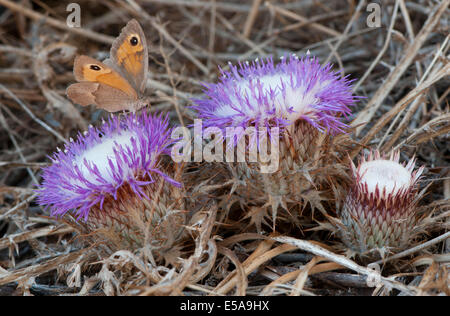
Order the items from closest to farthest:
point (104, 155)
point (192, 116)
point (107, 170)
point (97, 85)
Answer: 1. point (107, 170)
2. point (104, 155)
3. point (97, 85)
4. point (192, 116)

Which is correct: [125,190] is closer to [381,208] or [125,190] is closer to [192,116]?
[192,116]

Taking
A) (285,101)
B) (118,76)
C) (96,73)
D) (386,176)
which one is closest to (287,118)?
(285,101)

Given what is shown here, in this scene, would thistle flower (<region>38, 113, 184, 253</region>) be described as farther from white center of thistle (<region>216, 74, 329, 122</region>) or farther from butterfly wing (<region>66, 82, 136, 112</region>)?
white center of thistle (<region>216, 74, 329, 122</region>)

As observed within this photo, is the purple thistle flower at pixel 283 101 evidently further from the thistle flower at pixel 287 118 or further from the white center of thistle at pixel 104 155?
the white center of thistle at pixel 104 155
